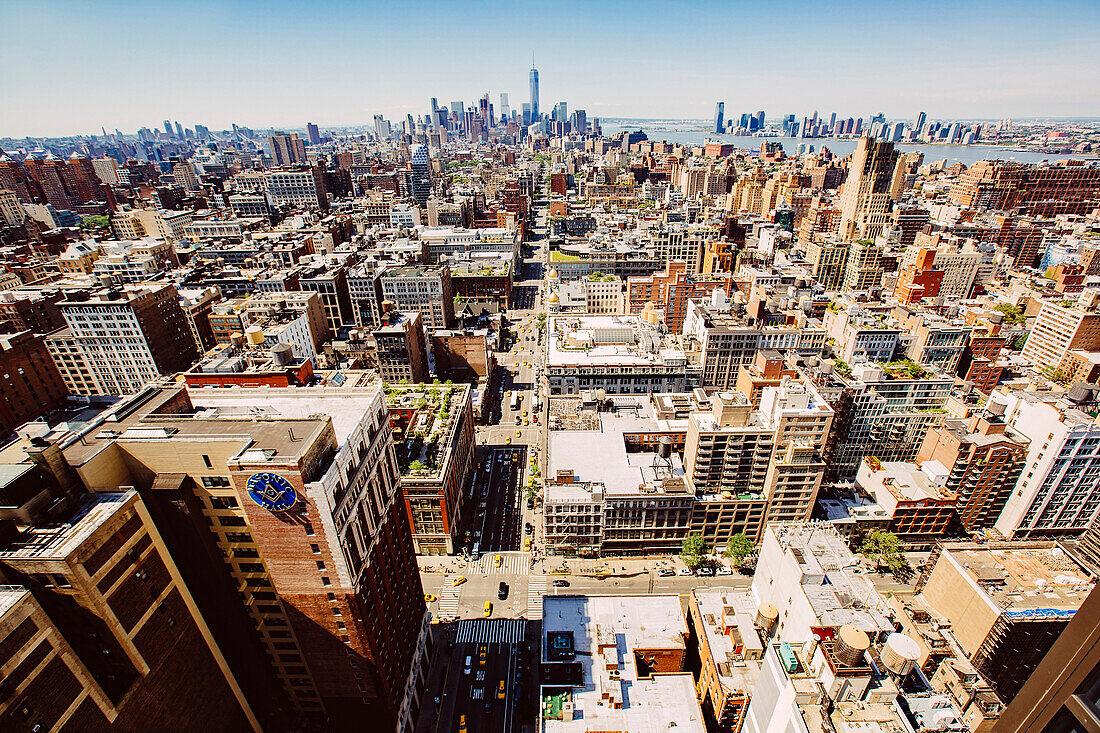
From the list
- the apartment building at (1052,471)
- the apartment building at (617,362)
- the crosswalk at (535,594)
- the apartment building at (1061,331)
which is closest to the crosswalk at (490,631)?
the crosswalk at (535,594)

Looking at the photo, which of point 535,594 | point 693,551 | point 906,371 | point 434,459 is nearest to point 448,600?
point 535,594

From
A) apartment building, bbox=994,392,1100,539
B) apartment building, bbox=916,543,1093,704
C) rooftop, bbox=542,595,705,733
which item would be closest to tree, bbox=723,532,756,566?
rooftop, bbox=542,595,705,733

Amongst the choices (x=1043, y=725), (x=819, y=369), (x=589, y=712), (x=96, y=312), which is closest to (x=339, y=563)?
(x=589, y=712)

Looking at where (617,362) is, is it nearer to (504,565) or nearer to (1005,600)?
(504,565)

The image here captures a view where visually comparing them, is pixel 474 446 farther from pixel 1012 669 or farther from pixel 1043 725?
pixel 1043 725

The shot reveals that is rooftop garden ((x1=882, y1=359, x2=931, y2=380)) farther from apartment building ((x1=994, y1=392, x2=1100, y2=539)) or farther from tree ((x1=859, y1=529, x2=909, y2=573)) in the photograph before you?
tree ((x1=859, y1=529, x2=909, y2=573))

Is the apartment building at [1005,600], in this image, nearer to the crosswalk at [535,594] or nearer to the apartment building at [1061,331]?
the crosswalk at [535,594]

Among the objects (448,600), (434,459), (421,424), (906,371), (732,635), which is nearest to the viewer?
(732,635)
